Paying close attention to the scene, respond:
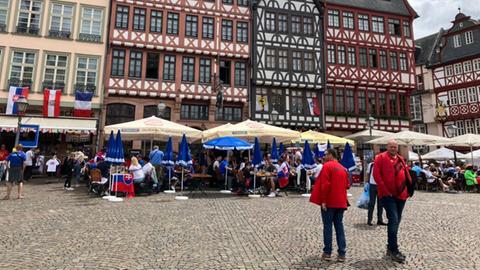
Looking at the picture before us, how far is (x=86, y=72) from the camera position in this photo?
22.2 meters

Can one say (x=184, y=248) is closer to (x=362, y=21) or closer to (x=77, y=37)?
(x=77, y=37)

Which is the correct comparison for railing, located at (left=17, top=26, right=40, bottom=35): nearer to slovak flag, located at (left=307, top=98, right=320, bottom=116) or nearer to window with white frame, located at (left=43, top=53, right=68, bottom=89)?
window with white frame, located at (left=43, top=53, right=68, bottom=89)

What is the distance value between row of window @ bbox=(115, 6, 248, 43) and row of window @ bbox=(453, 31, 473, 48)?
23.6 metres

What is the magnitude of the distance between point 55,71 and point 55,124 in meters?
4.52

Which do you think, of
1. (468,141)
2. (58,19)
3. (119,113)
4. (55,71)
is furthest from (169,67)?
(468,141)

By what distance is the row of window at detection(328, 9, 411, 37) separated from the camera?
28.0 metres

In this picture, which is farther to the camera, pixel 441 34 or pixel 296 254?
pixel 441 34

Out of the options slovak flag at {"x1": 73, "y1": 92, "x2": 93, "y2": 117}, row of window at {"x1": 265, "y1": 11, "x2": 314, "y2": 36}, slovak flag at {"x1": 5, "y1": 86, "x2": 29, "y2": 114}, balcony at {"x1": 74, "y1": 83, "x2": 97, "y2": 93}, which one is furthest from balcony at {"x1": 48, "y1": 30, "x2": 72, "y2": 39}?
row of window at {"x1": 265, "y1": 11, "x2": 314, "y2": 36}

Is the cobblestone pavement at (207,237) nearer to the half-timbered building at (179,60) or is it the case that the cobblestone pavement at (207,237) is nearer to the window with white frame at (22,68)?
the half-timbered building at (179,60)

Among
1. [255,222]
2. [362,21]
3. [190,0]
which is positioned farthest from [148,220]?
[362,21]

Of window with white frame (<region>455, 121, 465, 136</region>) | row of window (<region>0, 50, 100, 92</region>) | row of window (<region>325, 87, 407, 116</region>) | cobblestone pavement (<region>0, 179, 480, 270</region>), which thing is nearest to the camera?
cobblestone pavement (<region>0, 179, 480, 270</region>)

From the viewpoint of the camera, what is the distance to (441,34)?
3719 centimetres

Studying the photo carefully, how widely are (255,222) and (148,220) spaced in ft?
7.69

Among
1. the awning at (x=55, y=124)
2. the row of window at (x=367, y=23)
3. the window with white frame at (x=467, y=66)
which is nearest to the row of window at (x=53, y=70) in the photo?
the awning at (x=55, y=124)
